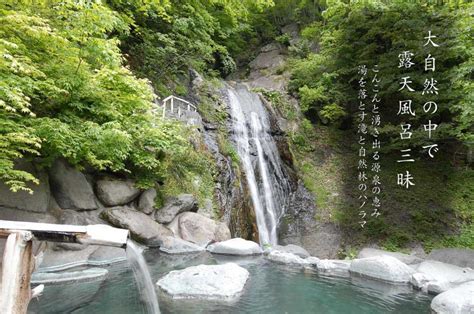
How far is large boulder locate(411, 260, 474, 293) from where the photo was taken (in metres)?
7.14

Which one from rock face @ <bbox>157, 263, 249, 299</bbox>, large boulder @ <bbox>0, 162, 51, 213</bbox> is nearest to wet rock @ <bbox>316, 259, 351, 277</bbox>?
rock face @ <bbox>157, 263, 249, 299</bbox>

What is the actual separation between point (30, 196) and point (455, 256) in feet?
35.0

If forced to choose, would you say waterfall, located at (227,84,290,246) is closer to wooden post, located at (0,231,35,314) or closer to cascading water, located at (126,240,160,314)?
cascading water, located at (126,240,160,314)

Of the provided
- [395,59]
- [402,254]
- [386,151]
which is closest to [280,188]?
[386,151]

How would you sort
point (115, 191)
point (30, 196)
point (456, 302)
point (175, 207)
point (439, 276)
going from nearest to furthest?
point (456, 302), point (30, 196), point (439, 276), point (115, 191), point (175, 207)

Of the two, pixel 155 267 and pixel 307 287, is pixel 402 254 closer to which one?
pixel 307 287

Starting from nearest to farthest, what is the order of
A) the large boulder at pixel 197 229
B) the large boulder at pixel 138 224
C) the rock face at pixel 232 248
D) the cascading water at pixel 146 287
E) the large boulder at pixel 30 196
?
the cascading water at pixel 146 287 → the large boulder at pixel 30 196 → the large boulder at pixel 138 224 → the rock face at pixel 232 248 → the large boulder at pixel 197 229

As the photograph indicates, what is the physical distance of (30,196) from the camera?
7.09 m

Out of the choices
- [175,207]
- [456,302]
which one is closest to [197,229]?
[175,207]

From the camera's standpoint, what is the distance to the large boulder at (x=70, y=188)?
785 centimetres

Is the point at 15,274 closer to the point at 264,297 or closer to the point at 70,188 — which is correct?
the point at 264,297

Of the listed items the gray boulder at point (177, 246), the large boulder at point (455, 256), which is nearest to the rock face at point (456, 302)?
the large boulder at point (455, 256)

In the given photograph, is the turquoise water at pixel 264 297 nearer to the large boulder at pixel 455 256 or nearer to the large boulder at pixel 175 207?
the large boulder at pixel 175 207

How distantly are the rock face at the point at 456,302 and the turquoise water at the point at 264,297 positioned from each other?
1.03 ft
